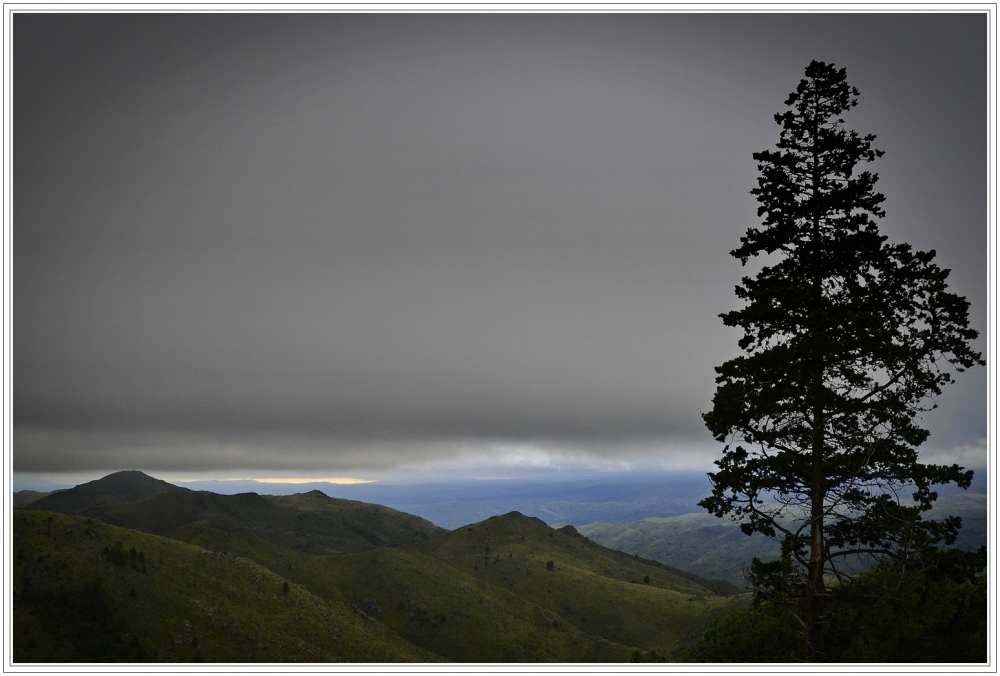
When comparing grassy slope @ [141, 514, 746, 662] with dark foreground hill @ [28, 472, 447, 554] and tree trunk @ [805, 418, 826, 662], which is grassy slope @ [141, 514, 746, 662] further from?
tree trunk @ [805, 418, 826, 662]

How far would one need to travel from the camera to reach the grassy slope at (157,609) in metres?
35.5

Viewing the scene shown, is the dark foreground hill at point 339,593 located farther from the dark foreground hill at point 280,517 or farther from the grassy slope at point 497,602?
the dark foreground hill at point 280,517

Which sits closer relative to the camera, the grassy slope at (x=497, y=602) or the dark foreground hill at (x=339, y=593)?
the dark foreground hill at (x=339, y=593)

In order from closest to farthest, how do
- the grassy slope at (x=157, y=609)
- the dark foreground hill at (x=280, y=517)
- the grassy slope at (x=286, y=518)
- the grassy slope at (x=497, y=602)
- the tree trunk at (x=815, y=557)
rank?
the tree trunk at (x=815, y=557) < the grassy slope at (x=157, y=609) < the grassy slope at (x=497, y=602) < the grassy slope at (x=286, y=518) < the dark foreground hill at (x=280, y=517)

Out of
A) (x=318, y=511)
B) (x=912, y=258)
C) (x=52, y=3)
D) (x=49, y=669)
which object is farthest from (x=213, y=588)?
(x=318, y=511)

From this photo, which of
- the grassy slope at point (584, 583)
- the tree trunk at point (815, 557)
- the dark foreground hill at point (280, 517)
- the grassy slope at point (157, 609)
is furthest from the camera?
the dark foreground hill at point (280, 517)

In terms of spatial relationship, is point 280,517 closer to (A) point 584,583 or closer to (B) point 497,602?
(A) point 584,583

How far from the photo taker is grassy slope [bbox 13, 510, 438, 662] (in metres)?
35.5

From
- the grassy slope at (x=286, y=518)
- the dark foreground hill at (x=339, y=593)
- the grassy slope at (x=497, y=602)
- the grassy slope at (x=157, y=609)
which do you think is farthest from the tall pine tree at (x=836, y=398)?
the grassy slope at (x=286, y=518)

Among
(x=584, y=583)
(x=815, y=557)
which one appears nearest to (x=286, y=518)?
(x=584, y=583)

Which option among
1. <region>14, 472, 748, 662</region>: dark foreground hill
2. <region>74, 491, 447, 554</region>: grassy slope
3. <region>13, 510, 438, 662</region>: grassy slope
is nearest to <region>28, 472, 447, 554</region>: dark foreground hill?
<region>74, 491, 447, 554</region>: grassy slope

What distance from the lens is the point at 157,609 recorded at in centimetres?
4112

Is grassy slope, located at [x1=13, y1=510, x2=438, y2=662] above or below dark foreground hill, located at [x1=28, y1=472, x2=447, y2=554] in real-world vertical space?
above

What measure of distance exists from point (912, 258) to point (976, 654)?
10462mm
